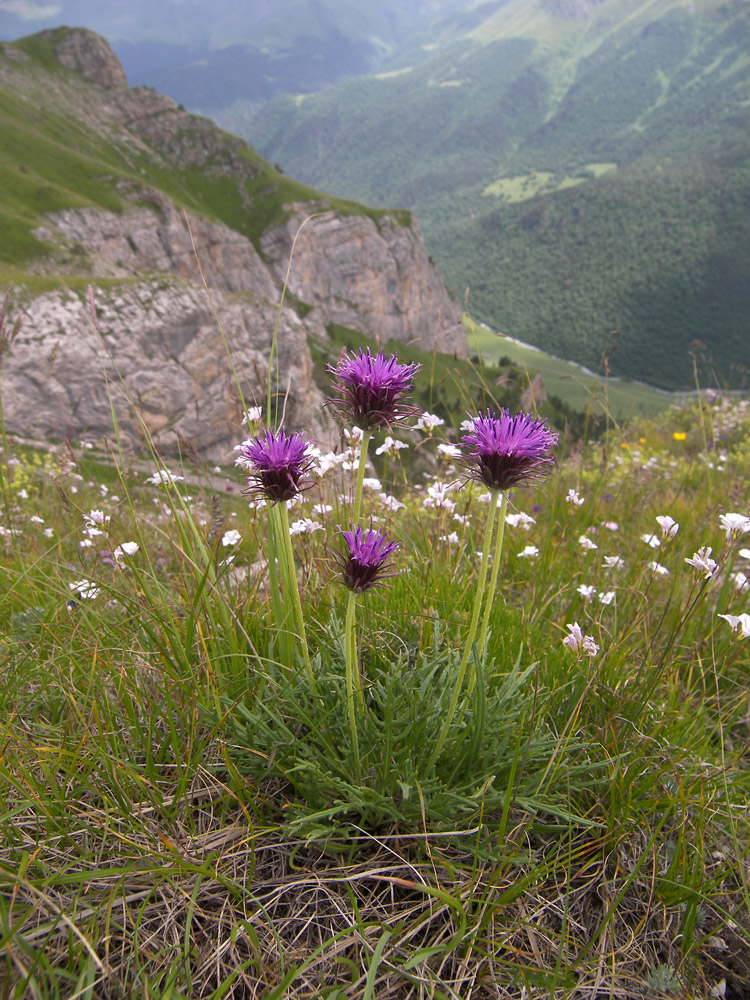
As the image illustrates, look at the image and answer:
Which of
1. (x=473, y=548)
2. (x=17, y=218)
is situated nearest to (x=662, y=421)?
(x=473, y=548)

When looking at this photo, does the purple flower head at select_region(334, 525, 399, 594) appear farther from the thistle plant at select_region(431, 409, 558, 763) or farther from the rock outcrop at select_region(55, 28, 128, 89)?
the rock outcrop at select_region(55, 28, 128, 89)

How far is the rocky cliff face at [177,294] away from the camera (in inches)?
738

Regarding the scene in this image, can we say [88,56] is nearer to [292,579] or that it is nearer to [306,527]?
[306,527]


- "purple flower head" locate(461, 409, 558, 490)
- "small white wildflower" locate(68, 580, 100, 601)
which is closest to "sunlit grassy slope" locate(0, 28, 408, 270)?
"small white wildflower" locate(68, 580, 100, 601)

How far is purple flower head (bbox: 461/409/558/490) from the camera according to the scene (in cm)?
174

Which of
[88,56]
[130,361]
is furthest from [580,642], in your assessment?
[88,56]

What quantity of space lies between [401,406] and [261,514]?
2.68 metres

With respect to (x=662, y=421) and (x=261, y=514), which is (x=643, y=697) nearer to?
(x=261, y=514)

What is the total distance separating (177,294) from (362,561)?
44477 mm

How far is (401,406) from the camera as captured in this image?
1.96 m

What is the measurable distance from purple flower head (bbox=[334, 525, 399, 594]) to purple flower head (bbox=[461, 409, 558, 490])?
40 centimetres

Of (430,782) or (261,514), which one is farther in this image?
(261,514)

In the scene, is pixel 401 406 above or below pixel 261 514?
above

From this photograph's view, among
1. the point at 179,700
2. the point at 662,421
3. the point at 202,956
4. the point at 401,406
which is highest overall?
the point at 401,406
